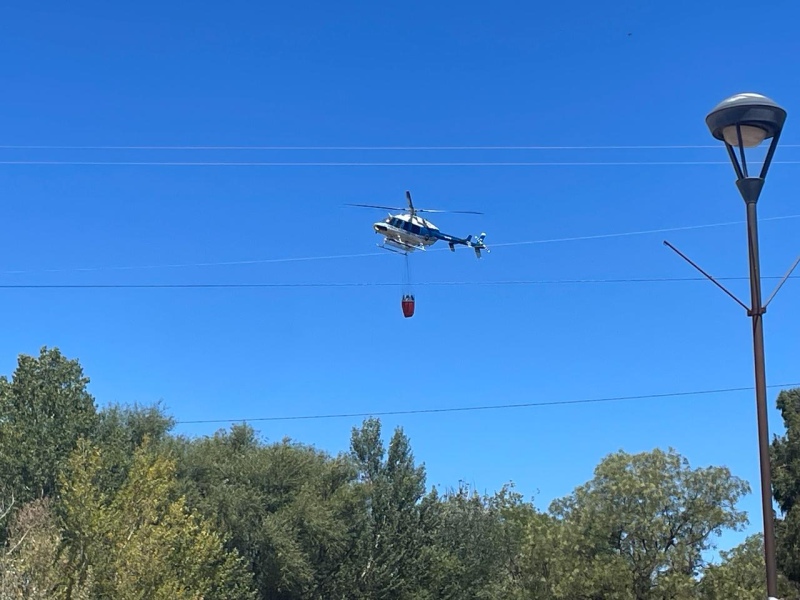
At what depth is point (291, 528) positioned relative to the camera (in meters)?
50.2

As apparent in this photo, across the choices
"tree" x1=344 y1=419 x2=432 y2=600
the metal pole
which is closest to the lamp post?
the metal pole

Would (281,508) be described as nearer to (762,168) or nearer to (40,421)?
(40,421)

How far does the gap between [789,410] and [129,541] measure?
101 feet

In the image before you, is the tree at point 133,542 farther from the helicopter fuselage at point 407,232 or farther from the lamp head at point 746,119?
the lamp head at point 746,119

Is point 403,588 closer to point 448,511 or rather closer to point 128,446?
point 448,511

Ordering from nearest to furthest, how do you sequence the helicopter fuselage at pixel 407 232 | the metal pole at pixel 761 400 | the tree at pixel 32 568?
the metal pole at pixel 761 400, the tree at pixel 32 568, the helicopter fuselage at pixel 407 232

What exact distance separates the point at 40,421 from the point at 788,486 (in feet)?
112

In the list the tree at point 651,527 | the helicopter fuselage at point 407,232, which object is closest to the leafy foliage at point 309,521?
the tree at point 651,527

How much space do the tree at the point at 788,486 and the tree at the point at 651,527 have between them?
1165 cm

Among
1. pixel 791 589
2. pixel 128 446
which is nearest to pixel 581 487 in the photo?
pixel 791 589

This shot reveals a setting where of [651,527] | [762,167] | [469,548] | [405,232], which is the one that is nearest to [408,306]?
[405,232]

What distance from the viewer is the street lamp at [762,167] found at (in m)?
9.23

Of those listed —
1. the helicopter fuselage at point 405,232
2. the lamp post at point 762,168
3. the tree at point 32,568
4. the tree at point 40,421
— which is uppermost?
the helicopter fuselage at point 405,232

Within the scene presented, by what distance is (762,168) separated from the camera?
1002 centimetres
